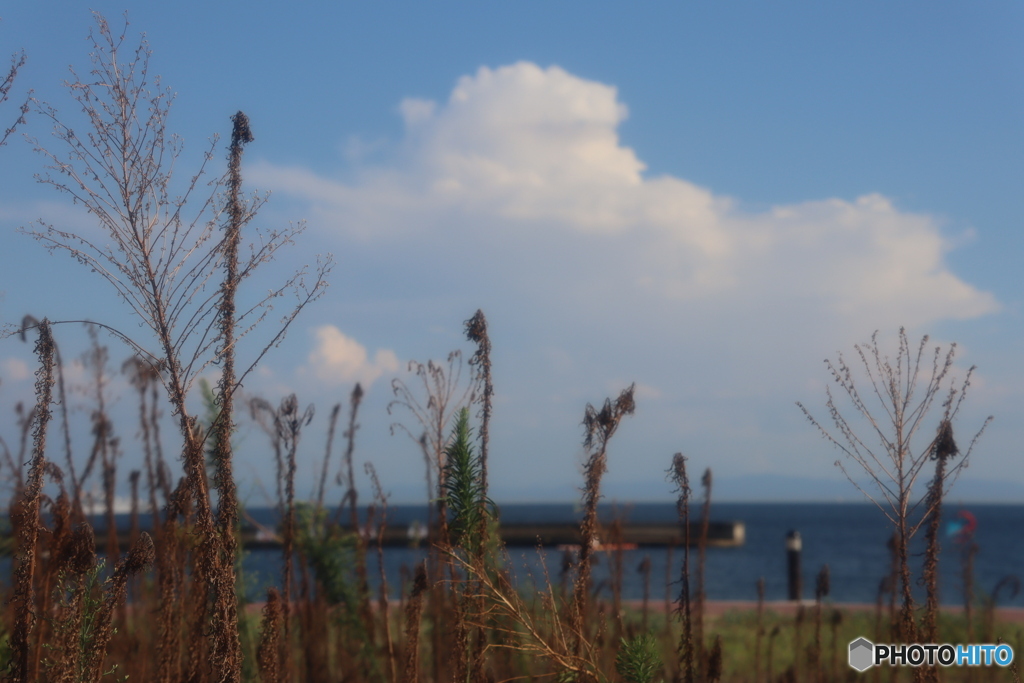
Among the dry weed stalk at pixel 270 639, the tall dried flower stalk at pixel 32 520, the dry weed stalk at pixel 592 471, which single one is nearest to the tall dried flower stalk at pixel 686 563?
the dry weed stalk at pixel 592 471

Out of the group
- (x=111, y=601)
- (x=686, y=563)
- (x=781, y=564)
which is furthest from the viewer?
(x=781, y=564)

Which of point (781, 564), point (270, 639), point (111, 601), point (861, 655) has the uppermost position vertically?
point (111, 601)

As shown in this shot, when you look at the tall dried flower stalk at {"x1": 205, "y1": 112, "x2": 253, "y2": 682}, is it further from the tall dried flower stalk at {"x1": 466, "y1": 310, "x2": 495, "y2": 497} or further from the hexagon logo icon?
the hexagon logo icon

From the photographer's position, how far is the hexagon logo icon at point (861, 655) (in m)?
9.51

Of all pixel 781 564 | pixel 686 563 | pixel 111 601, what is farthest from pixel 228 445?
pixel 781 564

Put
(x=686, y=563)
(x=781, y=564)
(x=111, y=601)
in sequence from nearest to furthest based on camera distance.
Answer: (x=111, y=601), (x=686, y=563), (x=781, y=564)

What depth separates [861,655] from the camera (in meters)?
9.85

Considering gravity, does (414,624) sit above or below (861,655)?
above

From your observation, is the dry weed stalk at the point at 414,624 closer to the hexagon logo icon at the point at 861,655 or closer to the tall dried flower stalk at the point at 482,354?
the tall dried flower stalk at the point at 482,354

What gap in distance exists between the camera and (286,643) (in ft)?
21.2

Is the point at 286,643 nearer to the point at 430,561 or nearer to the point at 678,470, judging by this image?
the point at 430,561

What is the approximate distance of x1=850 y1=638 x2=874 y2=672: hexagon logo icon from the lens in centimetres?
951

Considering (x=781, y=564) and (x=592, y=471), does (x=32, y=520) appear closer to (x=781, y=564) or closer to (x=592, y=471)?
(x=592, y=471)

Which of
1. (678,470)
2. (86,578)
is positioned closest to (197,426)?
(86,578)
